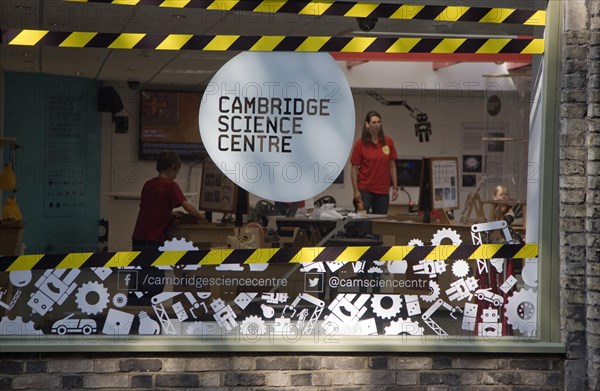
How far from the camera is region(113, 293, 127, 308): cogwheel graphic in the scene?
19.7 ft

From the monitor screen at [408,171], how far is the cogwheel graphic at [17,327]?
224 cm

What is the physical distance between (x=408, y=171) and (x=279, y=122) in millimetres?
805

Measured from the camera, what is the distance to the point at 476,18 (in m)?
6.21

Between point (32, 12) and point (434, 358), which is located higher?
point (32, 12)

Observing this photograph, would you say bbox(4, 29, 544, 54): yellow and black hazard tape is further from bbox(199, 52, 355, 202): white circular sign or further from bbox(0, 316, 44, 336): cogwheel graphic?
bbox(0, 316, 44, 336): cogwheel graphic

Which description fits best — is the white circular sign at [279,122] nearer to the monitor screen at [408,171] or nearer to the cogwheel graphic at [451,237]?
the monitor screen at [408,171]

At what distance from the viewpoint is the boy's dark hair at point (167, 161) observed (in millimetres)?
6023

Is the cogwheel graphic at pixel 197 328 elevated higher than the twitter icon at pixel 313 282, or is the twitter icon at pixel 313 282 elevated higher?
the twitter icon at pixel 313 282

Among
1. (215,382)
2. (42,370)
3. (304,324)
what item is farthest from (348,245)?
(42,370)

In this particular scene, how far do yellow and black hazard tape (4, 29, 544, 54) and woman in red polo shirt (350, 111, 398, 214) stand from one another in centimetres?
42

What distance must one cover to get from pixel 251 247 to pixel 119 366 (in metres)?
1.01

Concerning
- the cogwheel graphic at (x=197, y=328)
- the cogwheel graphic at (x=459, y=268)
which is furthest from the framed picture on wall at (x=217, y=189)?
the cogwheel graphic at (x=459, y=268)

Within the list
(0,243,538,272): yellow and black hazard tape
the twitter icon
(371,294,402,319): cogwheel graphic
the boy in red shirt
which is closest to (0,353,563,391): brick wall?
(371,294,402,319): cogwheel graphic

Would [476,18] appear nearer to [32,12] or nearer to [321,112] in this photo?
[321,112]
